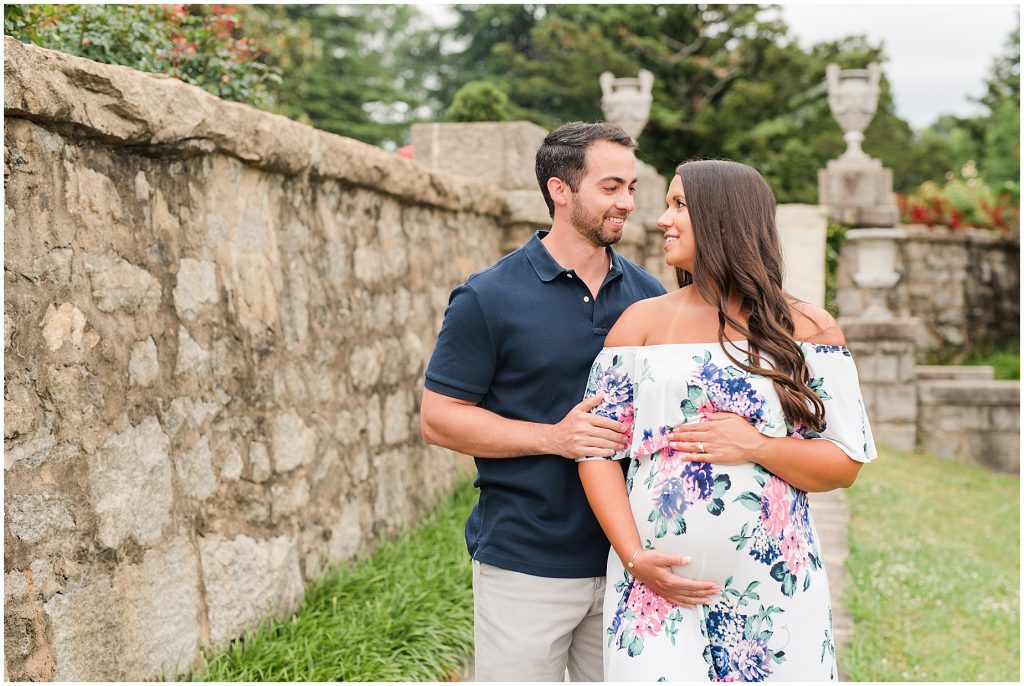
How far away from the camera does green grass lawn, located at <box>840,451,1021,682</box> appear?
4.05 m

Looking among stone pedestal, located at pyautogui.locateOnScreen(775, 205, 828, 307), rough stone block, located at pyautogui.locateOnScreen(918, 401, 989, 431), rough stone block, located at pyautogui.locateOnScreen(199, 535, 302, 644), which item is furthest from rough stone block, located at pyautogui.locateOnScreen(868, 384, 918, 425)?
rough stone block, located at pyautogui.locateOnScreen(199, 535, 302, 644)

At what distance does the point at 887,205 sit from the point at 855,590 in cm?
686

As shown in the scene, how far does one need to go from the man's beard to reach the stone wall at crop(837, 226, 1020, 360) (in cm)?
1080

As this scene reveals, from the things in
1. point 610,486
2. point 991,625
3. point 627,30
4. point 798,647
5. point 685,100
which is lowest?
point 991,625

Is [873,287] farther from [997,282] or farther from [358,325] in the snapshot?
[358,325]

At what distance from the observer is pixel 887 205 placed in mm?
10656

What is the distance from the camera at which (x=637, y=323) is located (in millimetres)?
2070

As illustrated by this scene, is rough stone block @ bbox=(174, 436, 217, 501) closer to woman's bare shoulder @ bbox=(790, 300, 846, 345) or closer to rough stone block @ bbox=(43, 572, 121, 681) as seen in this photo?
rough stone block @ bbox=(43, 572, 121, 681)

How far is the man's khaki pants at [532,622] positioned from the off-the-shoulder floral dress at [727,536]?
0.88ft

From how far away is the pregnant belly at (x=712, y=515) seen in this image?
195 centimetres

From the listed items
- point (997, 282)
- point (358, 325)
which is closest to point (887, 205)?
point (997, 282)

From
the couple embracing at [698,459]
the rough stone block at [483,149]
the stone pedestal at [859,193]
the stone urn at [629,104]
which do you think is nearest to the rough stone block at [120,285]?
the couple embracing at [698,459]

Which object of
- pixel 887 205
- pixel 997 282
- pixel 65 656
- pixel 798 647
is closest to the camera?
pixel 798 647

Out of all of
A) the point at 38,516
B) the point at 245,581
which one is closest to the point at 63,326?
the point at 38,516
